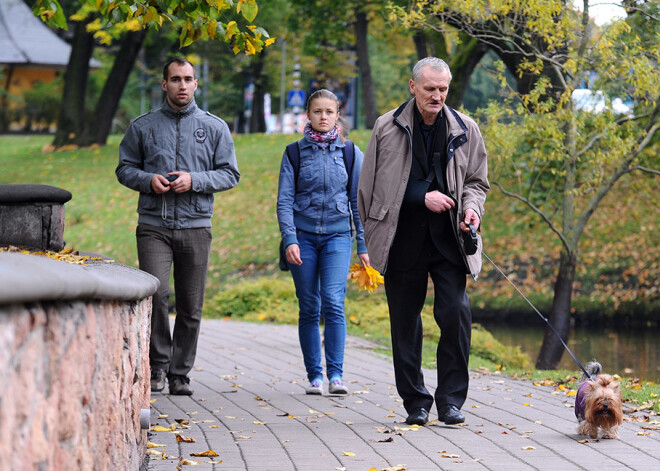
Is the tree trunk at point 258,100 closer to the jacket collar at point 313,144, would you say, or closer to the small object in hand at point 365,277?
the jacket collar at point 313,144

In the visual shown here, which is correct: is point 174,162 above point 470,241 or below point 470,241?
above

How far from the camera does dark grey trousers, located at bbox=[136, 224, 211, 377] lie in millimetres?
7750

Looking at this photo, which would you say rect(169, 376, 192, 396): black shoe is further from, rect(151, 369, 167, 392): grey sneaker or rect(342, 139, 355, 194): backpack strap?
rect(342, 139, 355, 194): backpack strap

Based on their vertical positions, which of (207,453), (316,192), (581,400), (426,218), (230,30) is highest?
(230,30)

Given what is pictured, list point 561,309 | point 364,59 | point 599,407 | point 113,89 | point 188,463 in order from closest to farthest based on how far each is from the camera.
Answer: point 188,463
point 599,407
point 561,309
point 364,59
point 113,89

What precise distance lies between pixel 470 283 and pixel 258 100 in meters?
31.3

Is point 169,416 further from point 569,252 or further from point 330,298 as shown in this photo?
point 569,252

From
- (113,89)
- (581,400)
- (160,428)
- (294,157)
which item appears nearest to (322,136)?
(294,157)

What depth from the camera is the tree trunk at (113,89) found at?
32906mm

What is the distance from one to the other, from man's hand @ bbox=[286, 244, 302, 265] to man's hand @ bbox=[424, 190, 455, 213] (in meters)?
1.57

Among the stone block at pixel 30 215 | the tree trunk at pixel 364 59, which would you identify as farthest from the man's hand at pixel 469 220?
the tree trunk at pixel 364 59

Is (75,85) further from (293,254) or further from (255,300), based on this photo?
(293,254)

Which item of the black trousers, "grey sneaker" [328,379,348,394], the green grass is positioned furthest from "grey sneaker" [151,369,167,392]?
the green grass

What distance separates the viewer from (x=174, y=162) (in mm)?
7797
